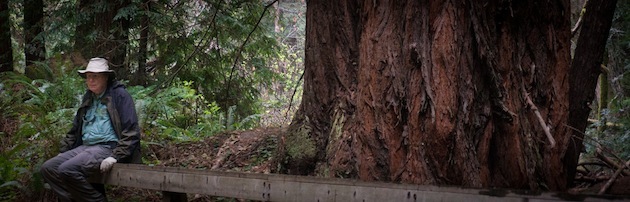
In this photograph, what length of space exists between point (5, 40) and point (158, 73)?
438cm

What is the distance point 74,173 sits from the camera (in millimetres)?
5598

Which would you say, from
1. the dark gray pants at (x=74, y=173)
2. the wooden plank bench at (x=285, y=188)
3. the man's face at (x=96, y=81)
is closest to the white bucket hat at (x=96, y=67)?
the man's face at (x=96, y=81)

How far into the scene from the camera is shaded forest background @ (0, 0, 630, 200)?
888 centimetres

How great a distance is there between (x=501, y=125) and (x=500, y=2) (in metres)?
0.96

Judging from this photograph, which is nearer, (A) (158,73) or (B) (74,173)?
(B) (74,173)

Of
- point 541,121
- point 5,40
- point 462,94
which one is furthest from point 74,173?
point 5,40

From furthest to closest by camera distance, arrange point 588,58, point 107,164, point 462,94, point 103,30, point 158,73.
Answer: point 158,73 < point 103,30 < point 588,58 < point 107,164 < point 462,94

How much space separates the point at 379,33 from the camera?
187 inches

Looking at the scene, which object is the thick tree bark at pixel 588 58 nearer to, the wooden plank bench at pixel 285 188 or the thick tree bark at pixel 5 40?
the wooden plank bench at pixel 285 188

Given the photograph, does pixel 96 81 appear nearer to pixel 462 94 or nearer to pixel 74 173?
pixel 74 173

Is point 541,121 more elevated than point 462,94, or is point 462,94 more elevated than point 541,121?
point 462,94

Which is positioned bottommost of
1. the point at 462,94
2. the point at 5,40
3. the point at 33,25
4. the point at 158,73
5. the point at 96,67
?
the point at 462,94

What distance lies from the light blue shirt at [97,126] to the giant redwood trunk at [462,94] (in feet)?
7.64

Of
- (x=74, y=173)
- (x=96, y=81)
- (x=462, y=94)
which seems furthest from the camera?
(x=96, y=81)
